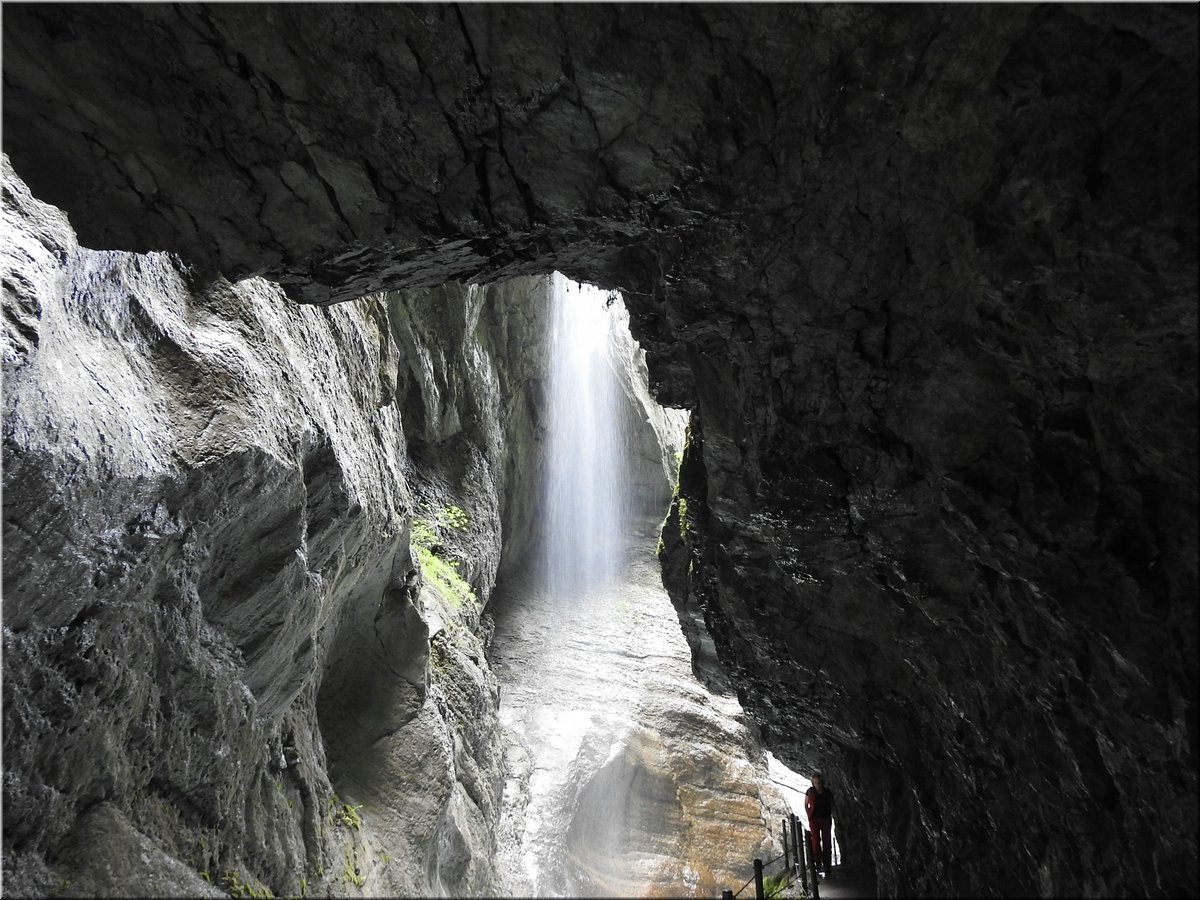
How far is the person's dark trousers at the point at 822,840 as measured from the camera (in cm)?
984

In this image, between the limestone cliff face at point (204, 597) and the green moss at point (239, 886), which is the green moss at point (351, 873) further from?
the green moss at point (239, 886)

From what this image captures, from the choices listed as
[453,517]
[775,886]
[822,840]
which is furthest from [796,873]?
[453,517]

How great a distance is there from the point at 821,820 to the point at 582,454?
15.8 metres

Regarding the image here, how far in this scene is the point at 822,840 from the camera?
32.6ft

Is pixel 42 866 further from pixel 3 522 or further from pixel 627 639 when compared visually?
pixel 627 639

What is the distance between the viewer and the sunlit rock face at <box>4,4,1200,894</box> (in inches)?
152

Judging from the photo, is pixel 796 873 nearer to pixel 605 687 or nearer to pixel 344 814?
pixel 344 814

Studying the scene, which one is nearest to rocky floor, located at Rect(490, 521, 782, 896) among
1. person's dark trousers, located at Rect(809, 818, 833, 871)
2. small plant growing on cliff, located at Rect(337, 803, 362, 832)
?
small plant growing on cliff, located at Rect(337, 803, 362, 832)

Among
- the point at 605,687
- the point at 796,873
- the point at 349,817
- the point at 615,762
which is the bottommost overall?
the point at 796,873

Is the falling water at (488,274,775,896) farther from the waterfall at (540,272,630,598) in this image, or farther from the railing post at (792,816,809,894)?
the railing post at (792,816,809,894)

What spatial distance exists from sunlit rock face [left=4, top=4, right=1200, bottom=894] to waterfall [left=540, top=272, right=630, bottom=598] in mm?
16802

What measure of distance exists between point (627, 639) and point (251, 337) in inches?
619

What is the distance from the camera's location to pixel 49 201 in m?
4.53

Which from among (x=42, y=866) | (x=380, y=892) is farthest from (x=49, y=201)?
(x=380, y=892)
